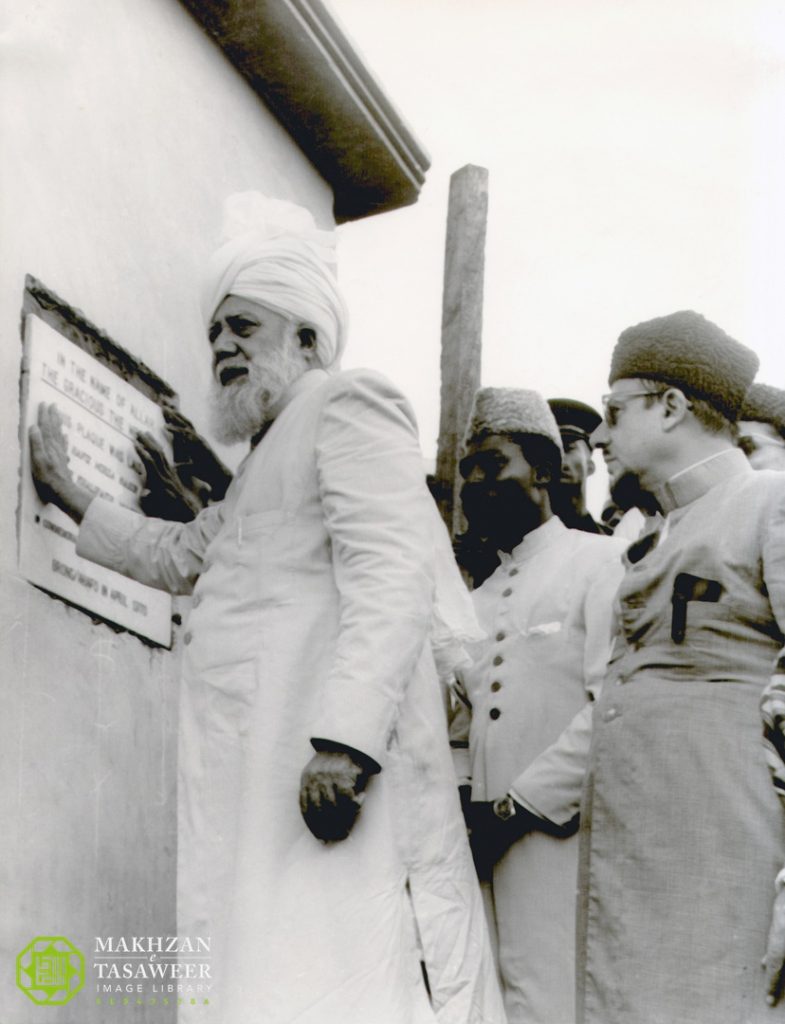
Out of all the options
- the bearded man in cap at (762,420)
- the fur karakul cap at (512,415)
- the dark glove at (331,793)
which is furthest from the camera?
the bearded man in cap at (762,420)

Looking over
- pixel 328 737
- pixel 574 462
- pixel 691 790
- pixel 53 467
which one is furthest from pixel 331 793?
pixel 574 462

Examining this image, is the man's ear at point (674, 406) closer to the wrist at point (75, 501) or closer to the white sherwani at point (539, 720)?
the white sherwani at point (539, 720)

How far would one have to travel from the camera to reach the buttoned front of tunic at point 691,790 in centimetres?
352

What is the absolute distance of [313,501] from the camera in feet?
14.2

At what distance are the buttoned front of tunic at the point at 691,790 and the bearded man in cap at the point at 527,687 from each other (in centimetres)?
68

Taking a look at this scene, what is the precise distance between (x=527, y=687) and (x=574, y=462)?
1.89 meters

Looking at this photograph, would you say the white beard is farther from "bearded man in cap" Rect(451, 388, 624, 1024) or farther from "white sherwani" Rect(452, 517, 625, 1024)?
"white sherwani" Rect(452, 517, 625, 1024)

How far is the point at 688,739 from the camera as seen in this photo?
3.67 m

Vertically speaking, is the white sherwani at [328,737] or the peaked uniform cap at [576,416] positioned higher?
the peaked uniform cap at [576,416]

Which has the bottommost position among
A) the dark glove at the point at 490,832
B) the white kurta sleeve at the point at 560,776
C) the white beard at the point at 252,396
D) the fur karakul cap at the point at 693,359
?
the dark glove at the point at 490,832

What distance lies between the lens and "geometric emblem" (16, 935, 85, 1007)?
164 inches

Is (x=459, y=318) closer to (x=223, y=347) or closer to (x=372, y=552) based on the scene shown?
(x=223, y=347)

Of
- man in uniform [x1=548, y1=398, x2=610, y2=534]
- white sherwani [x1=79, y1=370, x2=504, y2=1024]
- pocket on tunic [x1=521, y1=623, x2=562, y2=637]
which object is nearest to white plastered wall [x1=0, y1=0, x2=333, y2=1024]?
white sherwani [x1=79, y1=370, x2=504, y2=1024]

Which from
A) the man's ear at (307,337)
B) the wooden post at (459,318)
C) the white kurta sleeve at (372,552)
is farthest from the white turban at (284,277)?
the wooden post at (459,318)
